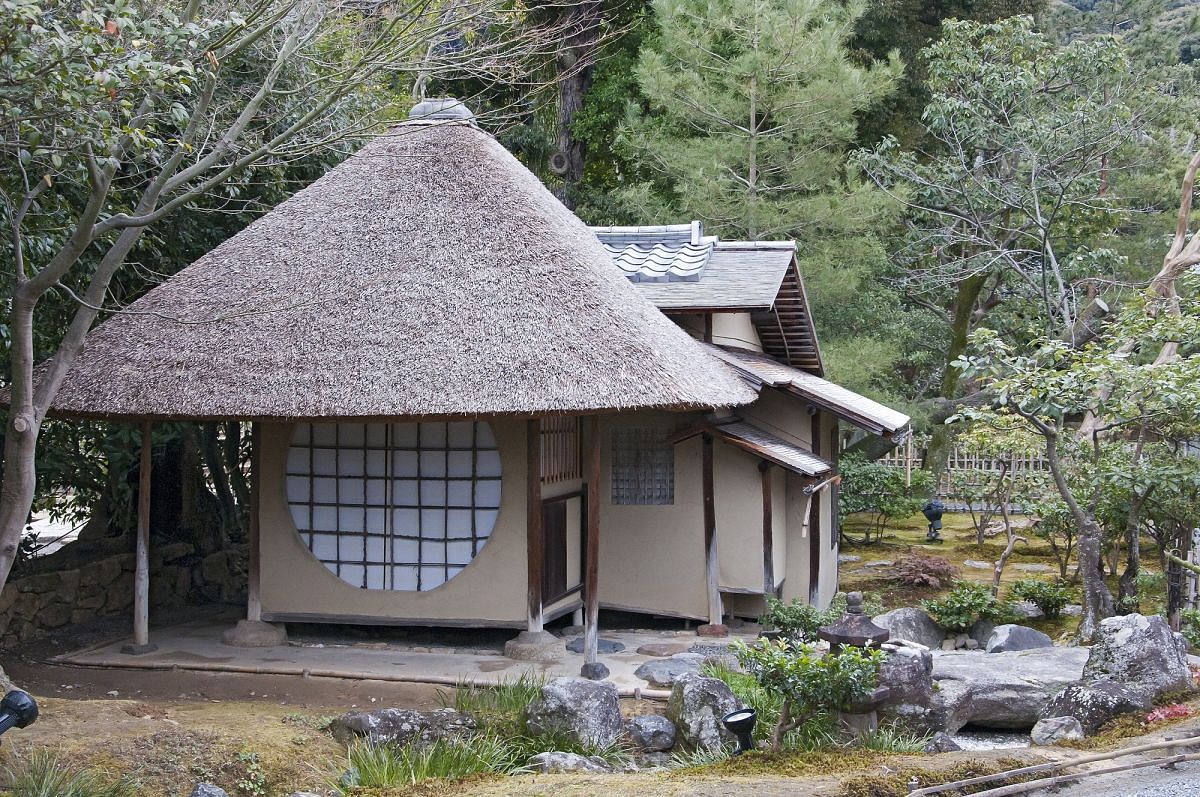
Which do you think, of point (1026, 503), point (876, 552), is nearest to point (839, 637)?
point (1026, 503)

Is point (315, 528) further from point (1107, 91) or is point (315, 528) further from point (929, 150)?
point (929, 150)

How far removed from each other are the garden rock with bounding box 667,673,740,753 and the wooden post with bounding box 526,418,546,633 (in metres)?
2.60

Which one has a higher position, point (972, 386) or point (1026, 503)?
point (972, 386)

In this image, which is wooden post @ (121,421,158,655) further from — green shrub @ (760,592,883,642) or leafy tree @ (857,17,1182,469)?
leafy tree @ (857,17,1182,469)

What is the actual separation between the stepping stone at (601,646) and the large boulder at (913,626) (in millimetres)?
2893

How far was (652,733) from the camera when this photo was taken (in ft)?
25.9

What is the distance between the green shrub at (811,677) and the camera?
685 centimetres

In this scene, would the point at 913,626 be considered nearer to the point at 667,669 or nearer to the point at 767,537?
the point at 767,537

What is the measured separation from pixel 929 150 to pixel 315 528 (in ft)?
59.1

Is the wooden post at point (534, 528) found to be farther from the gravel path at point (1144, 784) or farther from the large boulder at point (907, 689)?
the gravel path at point (1144, 784)

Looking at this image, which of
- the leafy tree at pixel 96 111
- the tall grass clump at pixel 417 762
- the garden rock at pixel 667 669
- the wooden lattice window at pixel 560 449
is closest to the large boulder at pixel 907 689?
the garden rock at pixel 667 669

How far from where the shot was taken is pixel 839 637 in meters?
7.41

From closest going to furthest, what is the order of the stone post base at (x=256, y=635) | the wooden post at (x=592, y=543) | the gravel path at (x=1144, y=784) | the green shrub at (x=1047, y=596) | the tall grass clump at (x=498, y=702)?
the gravel path at (x=1144, y=784)
the tall grass clump at (x=498, y=702)
the wooden post at (x=592, y=543)
the stone post base at (x=256, y=635)
the green shrub at (x=1047, y=596)

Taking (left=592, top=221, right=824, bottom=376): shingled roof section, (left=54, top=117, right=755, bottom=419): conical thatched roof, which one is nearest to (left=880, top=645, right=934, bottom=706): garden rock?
(left=54, top=117, right=755, bottom=419): conical thatched roof
